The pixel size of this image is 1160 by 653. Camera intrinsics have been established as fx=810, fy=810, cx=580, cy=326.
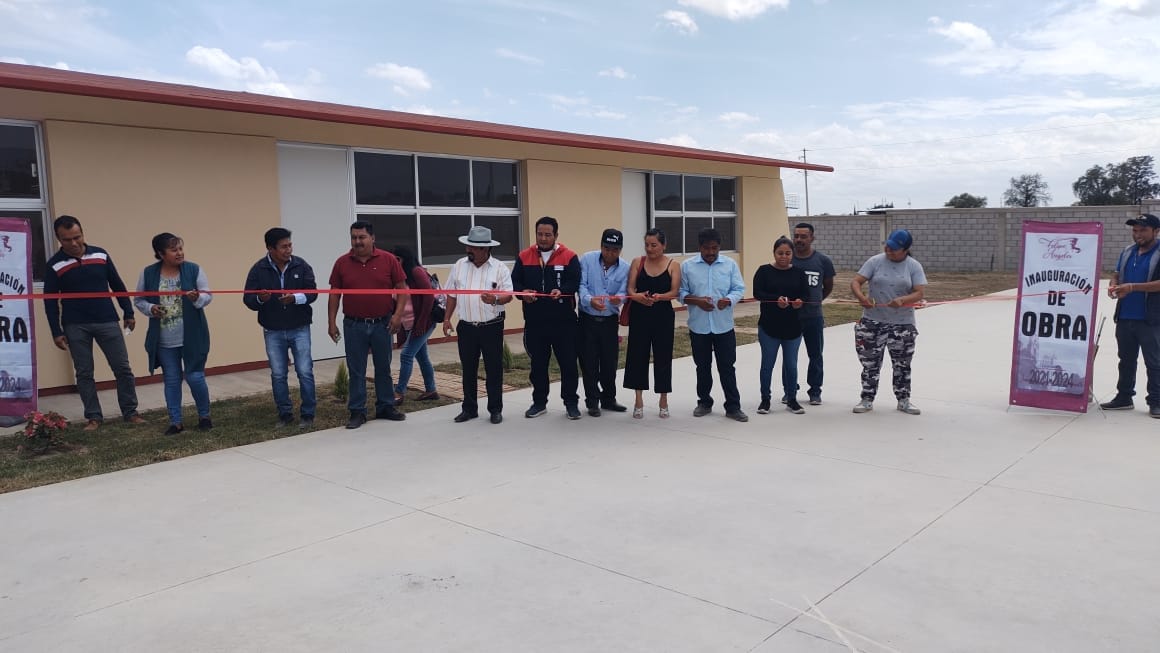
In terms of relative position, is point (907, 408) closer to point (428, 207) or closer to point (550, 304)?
point (550, 304)

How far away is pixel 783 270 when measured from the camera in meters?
7.22

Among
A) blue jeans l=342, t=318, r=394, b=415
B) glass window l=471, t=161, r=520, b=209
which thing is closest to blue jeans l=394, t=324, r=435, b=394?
blue jeans l=342, t=318, r=394, b=415

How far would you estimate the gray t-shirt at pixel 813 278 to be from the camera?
7277mm

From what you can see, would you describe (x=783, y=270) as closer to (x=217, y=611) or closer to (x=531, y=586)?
(x=531, y=586)

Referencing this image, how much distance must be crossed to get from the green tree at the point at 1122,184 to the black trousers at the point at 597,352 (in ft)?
198

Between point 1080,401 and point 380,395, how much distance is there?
6136mm

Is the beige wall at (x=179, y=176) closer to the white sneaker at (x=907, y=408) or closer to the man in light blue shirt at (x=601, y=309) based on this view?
the man in light blue shirt at (x=601, y=309)

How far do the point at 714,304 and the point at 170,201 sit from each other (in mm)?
6225

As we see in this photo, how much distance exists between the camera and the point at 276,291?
6.71 meters

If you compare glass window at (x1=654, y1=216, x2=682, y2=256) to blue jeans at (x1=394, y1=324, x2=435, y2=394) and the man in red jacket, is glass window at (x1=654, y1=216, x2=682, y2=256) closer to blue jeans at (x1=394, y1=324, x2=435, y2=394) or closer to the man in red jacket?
blue jeans at (x1=394, y1=324, x2=435, y2=394)

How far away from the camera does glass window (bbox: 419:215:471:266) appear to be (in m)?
11.6

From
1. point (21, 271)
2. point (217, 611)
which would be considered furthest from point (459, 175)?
point (217, 611)

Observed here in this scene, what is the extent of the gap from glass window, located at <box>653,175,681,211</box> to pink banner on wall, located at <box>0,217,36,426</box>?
1106 centimetres

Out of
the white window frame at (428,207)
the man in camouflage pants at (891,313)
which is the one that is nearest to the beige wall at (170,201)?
the white window frame at (428,207)
